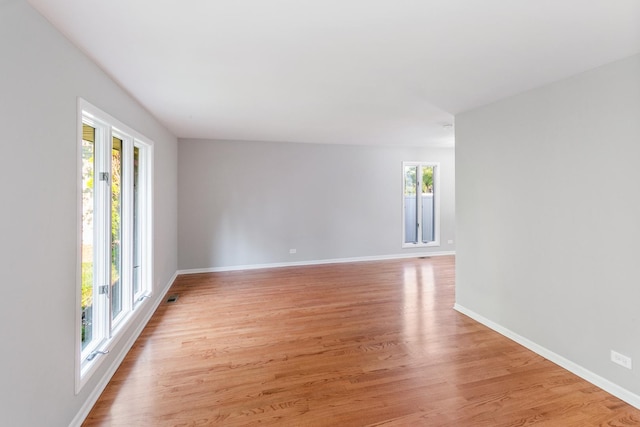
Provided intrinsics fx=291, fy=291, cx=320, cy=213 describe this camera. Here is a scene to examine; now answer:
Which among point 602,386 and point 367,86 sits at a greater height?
point 367,86

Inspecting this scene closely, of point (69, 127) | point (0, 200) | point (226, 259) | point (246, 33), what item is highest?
point (246, 33)

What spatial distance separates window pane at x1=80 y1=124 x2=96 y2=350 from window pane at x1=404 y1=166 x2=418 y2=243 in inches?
227

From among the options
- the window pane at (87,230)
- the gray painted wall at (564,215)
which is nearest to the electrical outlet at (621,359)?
the gray painted wall at (564,215)

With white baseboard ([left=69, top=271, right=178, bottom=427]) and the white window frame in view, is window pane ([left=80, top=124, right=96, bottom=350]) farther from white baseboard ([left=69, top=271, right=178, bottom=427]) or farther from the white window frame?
the white window frame

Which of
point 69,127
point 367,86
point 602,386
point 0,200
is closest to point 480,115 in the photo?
point 367,86

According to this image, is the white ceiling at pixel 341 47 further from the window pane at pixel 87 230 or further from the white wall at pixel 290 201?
the white wall at pixel 290 201

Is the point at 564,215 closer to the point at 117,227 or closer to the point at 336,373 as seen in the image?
the point at 336,373

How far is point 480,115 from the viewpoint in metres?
3.29

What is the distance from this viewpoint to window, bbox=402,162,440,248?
6688 millimetres

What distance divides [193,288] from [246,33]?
3.91 metres

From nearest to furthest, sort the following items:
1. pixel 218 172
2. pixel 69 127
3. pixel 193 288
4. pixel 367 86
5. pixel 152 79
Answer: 1. pixel 69 127
2. pixel 152 79
3. pixel 367 86
4. pixel 193 288
5. pixel 218 172

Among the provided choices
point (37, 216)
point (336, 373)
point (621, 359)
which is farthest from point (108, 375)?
point (621, 359)

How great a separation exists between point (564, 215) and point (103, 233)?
3856mm

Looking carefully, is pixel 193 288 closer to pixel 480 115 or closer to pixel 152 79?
pixel 152 79
